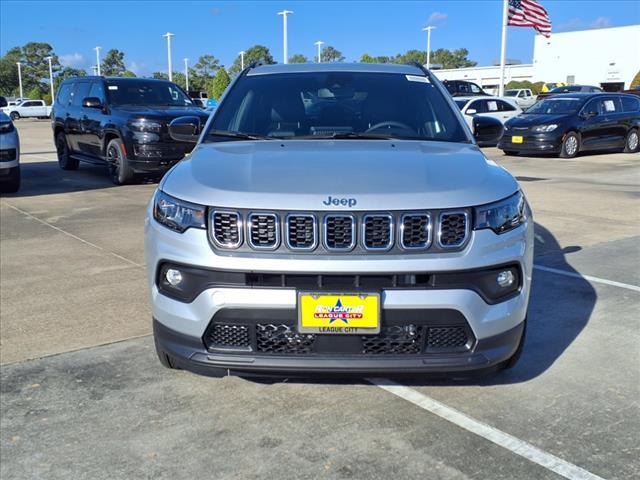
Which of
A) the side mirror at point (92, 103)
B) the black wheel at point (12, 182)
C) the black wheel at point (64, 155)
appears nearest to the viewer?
the black wheel at point (12, 182)

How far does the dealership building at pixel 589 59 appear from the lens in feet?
206

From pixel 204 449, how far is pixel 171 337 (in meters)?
0.54

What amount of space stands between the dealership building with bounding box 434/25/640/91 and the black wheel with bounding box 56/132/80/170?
56442 millimetres

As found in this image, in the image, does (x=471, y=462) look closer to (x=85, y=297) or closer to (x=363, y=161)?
(x=363, y=161)

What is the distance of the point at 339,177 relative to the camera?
9.78 ft

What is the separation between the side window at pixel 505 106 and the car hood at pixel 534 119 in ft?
13.4

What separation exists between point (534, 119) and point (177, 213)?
52.6 ft

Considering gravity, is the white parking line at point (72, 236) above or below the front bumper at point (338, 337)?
below

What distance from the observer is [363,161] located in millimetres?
3264

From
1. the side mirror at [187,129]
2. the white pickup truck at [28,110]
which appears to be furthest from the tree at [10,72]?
the side mirror at [187,129]

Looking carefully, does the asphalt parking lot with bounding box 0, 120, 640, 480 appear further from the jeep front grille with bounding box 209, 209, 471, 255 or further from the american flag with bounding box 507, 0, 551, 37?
the american flag with bounding box 507, 0, 551, 37

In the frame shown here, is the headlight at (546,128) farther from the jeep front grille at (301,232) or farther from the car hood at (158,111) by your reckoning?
the jeep front grille at (301,232)

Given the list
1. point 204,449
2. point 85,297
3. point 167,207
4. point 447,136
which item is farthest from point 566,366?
point 85,297

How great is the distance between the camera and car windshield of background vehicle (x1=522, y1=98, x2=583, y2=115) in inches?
678
